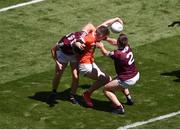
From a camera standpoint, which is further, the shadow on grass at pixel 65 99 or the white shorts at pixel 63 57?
the white shorts at pixel 63 57

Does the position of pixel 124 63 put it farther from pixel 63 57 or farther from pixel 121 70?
pixel 63 57

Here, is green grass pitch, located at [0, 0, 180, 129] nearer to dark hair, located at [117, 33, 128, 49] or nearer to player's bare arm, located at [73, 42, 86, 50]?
player's bare arm, located at [73, 42, 86, 50]

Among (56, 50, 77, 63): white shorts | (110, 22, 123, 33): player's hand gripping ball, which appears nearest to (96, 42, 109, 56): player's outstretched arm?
(110, 22, 123, 33): player's hand gripping ball

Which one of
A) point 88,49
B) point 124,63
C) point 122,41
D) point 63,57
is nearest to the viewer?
point 122,41

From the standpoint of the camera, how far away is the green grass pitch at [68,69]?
50.0ft

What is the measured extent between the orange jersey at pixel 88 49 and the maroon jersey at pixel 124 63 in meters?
0.63

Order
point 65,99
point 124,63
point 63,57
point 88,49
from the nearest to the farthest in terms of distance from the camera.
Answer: point 124,63 < point 88,49 < point 63,57 < point 65,99

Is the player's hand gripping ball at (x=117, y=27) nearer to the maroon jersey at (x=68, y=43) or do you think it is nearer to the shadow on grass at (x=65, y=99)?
the maroon jersey at (x=68, y=43)

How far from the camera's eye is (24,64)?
763 inches

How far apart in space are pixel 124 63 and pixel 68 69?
4.02 metres

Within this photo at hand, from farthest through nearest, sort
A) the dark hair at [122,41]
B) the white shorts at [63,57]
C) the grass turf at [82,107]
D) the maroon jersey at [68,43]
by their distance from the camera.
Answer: the white shorts at [63,57], the maroon jersey at [68,43], the dark hair at [122,41], the grass turf at [82,107]

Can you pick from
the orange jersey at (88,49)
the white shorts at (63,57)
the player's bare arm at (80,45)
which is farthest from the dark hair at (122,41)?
the white shorts at (63,57)

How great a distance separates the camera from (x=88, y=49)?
1561 cm

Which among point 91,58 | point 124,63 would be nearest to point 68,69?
point 91,58
